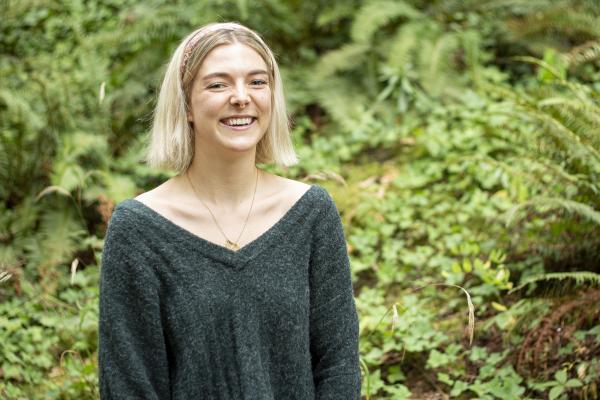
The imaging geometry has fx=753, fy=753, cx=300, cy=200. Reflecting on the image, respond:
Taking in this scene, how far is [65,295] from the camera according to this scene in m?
Result: 4.00

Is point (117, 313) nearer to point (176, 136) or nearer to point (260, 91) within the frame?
point (176, 136)

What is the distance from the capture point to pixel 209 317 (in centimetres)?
216

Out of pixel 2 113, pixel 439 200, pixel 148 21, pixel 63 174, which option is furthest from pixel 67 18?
pixel 439 200

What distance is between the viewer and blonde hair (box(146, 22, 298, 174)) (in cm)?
221

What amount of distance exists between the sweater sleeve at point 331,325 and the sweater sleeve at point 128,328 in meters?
0.48

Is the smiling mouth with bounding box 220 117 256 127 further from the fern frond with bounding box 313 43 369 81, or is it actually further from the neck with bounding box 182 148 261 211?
the fern frond with bounding box 313 43 369 81

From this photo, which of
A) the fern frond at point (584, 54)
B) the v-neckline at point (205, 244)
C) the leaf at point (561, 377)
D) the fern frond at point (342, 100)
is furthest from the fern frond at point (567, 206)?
the fern frond at point (584, 54)

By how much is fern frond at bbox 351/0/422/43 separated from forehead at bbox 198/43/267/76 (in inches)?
149

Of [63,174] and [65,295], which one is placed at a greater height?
[63,174]

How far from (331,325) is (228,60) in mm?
859

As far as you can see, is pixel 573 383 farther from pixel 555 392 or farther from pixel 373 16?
pixel 373 16

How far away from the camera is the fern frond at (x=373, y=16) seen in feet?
19.3

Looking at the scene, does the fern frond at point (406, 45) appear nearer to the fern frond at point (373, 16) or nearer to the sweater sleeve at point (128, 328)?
the fern frond at point (373, 16)

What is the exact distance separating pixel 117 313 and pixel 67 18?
5393 millimetres
